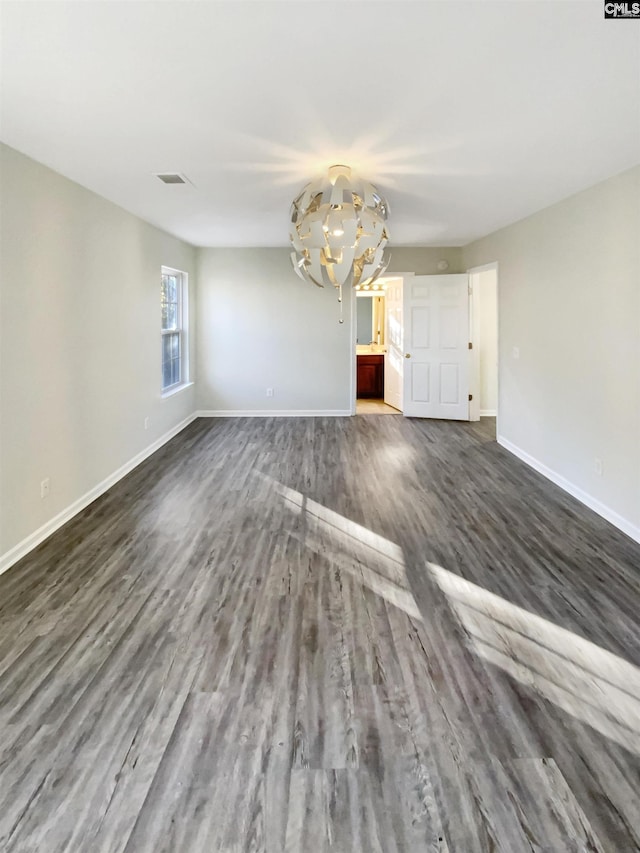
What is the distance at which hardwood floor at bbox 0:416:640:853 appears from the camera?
145 cm

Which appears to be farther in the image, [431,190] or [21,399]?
[431,190]

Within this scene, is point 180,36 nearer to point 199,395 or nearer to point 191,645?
point 191,645

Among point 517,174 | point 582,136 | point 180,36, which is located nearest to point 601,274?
point 517,174

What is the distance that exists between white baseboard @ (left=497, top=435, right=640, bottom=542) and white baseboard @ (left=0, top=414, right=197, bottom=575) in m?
4.00

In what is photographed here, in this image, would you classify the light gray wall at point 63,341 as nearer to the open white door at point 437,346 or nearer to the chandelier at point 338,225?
the chandelier at point 338,225

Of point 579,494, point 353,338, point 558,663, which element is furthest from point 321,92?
point 353,338

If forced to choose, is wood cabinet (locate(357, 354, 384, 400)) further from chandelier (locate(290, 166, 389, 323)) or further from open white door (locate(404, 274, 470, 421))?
chandelier (locate(290, 166, 389, 323))

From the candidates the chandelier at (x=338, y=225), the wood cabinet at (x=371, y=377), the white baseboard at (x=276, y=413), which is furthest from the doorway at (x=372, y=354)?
the chandelier at (x=338, y=225)

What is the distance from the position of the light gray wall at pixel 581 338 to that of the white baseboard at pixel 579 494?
0.07 ft

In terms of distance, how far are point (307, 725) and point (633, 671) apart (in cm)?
138

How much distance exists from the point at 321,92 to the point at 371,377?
7.15m

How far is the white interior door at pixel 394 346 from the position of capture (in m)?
7.73

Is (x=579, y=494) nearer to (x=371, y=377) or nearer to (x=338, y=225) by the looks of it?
(x=338, y=225)

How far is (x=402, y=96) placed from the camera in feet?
7.54
